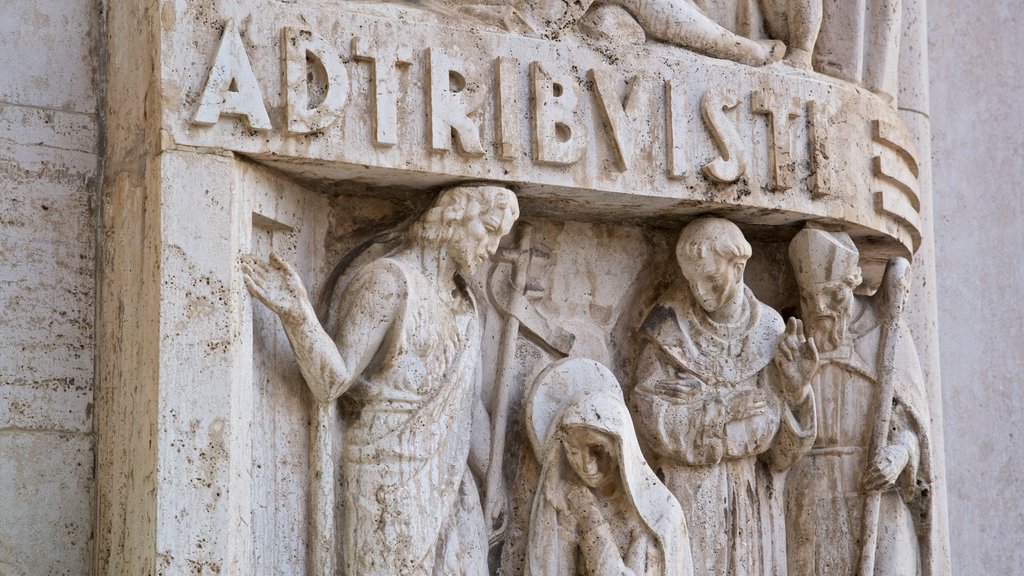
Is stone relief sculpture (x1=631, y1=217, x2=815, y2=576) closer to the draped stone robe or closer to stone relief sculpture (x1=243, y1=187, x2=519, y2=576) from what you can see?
the draped stone robe

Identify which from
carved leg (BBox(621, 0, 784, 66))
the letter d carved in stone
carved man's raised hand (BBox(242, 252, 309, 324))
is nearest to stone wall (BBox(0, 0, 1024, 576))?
carved man's raised hand (BBox(242, 252, 309, 324))

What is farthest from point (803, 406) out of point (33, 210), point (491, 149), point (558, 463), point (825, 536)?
point (33, 210)

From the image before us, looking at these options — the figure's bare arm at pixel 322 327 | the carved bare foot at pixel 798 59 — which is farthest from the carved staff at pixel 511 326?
the carved bare foot at pixel 798 59

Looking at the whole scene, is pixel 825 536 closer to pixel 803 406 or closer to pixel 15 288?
pixel 803 406

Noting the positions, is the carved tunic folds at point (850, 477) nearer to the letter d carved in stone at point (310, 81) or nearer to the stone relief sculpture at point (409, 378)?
the stone relief sculpture at point (409, 378)

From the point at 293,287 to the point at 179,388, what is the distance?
45cm

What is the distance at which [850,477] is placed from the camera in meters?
6.71

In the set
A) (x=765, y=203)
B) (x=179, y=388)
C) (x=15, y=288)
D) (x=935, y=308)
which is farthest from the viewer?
(x=935, y=308)

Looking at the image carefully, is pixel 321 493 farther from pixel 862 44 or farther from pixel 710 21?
pixel 862 44

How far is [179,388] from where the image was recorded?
220 inches

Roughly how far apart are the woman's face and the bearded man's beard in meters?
0.95

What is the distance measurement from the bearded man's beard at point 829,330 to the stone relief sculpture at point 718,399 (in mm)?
149

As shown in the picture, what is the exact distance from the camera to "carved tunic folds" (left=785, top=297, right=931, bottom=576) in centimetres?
668

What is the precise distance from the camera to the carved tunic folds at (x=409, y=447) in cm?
590
